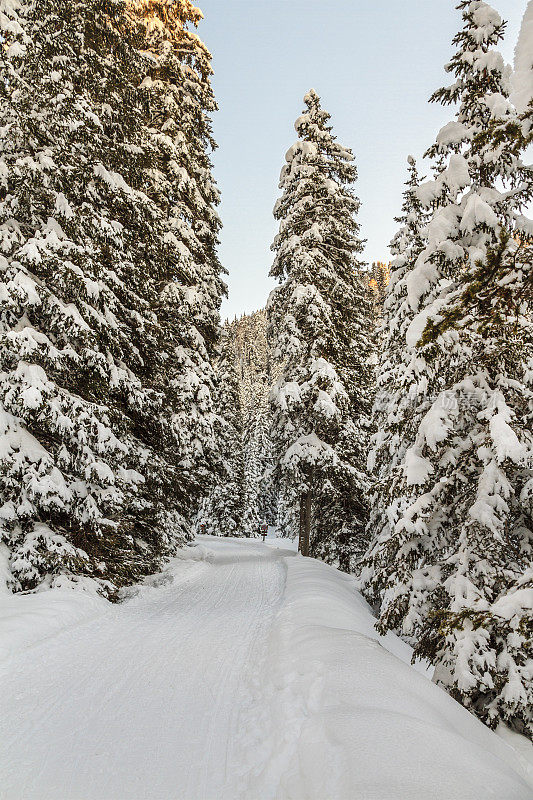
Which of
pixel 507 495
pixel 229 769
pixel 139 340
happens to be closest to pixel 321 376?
pixel 139 340

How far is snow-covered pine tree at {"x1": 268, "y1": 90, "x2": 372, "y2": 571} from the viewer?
16.0 m

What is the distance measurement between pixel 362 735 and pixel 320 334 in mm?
14030

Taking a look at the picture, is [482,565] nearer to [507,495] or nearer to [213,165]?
[507,495]

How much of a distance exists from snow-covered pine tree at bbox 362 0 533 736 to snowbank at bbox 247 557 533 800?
2.91 ft

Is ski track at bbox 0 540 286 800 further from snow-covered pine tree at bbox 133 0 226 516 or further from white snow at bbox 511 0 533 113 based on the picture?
snow-covered pine tree at bbox 133 0 226 516

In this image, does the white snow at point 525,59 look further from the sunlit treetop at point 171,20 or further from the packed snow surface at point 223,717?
the sunlit treetop at point 171,20

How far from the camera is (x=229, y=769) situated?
3.63 metres

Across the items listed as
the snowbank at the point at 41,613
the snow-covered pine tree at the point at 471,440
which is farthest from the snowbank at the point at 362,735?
the snowbank at the point at 41,613

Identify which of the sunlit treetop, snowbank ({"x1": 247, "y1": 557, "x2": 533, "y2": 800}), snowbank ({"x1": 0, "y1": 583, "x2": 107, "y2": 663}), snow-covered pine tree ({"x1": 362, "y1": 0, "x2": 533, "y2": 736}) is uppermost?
the sunlit treetop

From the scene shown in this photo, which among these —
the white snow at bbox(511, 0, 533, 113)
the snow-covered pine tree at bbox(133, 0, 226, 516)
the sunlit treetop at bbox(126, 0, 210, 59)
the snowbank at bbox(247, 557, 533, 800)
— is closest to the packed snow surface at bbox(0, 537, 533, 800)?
the snowbank at bbox(247, 557, 533, 800)

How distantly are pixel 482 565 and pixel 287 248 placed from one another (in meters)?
13.6

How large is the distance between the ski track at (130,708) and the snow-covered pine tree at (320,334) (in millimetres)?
8570

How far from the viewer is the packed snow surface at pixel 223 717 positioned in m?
3.12

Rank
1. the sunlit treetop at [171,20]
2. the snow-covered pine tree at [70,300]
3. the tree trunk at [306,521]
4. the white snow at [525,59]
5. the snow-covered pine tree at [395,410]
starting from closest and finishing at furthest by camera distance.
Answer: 1. the white snow at [525,59]
2. the snow-covered pine tree at [395,410]
3. the snow-covered pine tree at [70,300]
4. the sunlit treetop at [171,20]
5. the tree trunk at [306,521]
